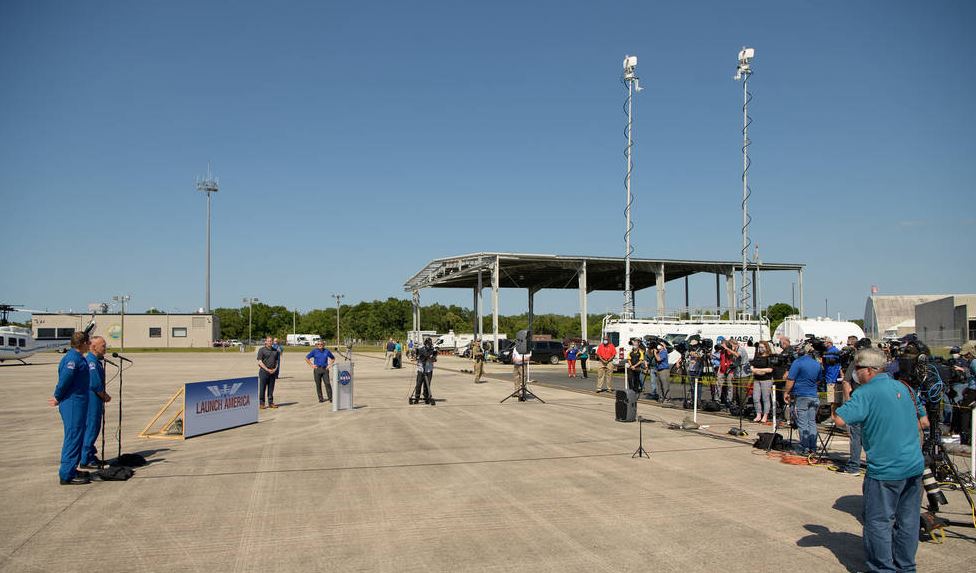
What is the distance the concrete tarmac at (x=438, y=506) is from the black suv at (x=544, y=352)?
95.6 ft

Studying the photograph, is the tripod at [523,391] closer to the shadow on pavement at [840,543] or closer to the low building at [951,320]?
the shadow on pavement at [840,543]

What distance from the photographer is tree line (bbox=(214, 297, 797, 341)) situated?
111 meters

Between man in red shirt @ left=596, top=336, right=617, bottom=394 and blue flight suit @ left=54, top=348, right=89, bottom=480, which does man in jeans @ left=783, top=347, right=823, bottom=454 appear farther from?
man in red shirt @ left=596, top=336, right=617, bottom=394

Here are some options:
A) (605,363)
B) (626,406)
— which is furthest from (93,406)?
(605,363)

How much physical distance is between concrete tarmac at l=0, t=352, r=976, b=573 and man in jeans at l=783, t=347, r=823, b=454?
724mm

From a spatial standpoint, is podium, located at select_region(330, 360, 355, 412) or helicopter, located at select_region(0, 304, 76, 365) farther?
helicopter, located at select_region(0, 304, 76, 365)

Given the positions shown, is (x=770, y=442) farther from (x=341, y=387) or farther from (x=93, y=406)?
(x=93, y=406)

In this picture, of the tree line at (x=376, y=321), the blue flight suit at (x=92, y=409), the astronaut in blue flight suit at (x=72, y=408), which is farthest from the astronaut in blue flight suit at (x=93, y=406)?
the tree line at (x=376, y=321)

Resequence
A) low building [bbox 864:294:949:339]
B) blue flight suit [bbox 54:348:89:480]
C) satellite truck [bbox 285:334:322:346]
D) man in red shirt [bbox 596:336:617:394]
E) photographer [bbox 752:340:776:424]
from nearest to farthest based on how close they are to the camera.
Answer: blue flight suit [bbox 54:348:89:480], photographer [bbox 752:340:776:424], man in red shirt [bbox 596:336:617:394], low building [bbox 864:294:949:339], satellite truck [bbox 285:334:322:346]

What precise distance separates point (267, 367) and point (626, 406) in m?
8.74

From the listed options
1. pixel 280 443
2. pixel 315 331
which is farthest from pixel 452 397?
pixel 315 331

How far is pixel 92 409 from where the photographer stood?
8.26 m

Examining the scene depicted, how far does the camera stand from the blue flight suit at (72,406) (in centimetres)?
781

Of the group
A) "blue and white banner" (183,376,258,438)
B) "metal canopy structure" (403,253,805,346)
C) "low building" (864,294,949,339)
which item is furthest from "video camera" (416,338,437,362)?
"low building" (864,294,949,339)
